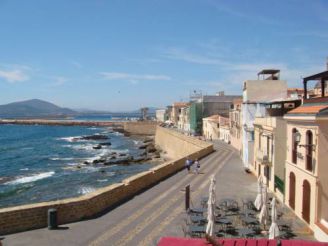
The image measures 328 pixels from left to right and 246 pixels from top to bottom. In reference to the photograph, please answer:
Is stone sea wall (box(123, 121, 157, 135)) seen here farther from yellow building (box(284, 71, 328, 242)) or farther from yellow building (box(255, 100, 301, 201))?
yellow building (box(284, 71, 328, 242))

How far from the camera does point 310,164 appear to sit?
58.0 ft

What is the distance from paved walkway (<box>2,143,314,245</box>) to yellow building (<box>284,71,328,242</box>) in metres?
4.15

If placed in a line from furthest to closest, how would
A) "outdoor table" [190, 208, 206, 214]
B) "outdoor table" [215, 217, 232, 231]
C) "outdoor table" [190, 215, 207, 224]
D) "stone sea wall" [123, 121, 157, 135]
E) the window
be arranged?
"stone sea wall" [123, 121, 157, 135]
"outdoor table" [190, 208, 206, 214]
the window
"outdoor table" [190, 215, 207, 224]
"outdoor table" [215, 217, 232, 231]

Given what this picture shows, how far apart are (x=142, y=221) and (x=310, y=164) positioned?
7.56 meters

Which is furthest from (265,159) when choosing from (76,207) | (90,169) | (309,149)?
(90,169)

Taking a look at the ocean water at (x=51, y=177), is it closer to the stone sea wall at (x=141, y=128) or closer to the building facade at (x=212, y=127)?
the building facade at (x=212, y=127)

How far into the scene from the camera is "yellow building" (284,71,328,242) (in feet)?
53.9

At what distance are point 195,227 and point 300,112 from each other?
704cm

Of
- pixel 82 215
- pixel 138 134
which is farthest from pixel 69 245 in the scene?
pixel 138 134

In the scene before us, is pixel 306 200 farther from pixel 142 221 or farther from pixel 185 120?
pixel 185 120

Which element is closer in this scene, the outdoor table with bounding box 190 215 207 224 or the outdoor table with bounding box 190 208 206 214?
the outdoor table with bounding box 190 215 207 224

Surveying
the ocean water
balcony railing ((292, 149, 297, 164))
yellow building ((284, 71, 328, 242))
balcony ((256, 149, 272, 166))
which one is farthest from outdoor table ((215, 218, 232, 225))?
the ocean water

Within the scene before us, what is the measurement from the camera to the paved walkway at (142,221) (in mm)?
15080

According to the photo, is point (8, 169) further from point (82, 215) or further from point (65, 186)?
point (82, 215)
